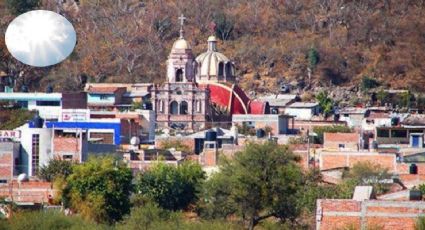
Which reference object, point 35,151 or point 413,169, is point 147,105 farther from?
point 413,169

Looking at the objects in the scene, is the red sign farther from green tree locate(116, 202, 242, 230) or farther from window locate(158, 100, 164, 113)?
window locate(158, 100, 164, 113)

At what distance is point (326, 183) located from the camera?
71.0 metres

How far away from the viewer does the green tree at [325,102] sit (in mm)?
110056

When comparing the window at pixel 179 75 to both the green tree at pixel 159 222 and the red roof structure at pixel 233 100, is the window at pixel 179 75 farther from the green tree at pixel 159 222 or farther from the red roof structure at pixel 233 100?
the green tree at pixel 159 222

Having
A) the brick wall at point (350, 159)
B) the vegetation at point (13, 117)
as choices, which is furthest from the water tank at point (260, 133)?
the brick wall at point (350, 159)

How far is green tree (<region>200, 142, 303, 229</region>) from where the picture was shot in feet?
205

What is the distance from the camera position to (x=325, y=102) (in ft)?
370

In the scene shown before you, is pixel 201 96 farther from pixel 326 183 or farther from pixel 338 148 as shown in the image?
pixel 326 183

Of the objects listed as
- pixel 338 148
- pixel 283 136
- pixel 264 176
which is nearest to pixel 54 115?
pixel 283 136

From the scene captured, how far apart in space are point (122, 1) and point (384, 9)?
1460 cm

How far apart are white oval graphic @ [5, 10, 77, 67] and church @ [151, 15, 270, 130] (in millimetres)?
24138

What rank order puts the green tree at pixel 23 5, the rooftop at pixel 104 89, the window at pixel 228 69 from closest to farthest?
the rooftop at pixel 104 89, the window at pixel 228 69, the green tree at pixel 23 5

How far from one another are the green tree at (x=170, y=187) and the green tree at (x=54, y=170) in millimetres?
2600

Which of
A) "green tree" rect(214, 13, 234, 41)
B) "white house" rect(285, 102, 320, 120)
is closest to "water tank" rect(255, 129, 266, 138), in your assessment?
"white house" rect(285, 102, 320, 120)
